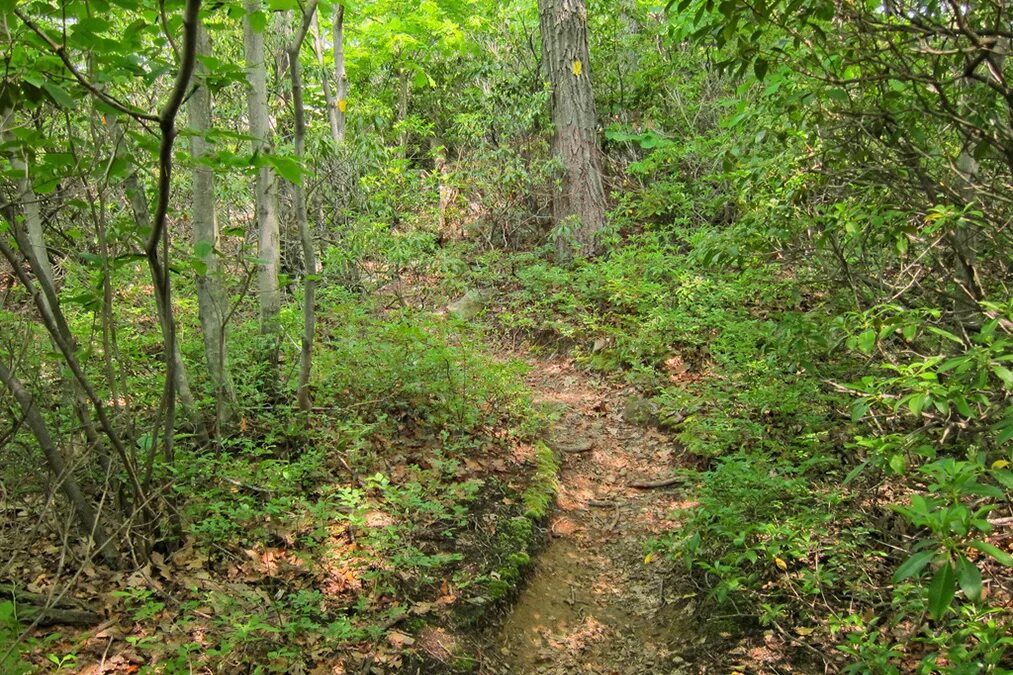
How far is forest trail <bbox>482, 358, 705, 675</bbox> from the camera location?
3.99 metres

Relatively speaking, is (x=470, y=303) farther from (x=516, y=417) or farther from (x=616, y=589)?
(x=616, y=589)

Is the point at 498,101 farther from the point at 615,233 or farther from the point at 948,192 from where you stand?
the point at 948,192

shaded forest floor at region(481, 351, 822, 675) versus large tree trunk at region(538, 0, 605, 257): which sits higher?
large tree trunk at region(538, 0, 605, 257)

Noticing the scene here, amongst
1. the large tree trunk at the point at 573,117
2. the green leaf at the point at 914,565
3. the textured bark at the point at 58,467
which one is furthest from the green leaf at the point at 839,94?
the large tree trunk at the point at 573,117

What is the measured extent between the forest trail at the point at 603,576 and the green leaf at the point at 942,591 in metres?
2.17

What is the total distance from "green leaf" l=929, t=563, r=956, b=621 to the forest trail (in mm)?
2171

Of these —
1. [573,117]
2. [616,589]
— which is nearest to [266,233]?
[616,589]

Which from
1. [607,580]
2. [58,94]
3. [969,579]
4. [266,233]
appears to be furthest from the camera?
[266,233]

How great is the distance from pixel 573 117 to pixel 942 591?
10403 mm

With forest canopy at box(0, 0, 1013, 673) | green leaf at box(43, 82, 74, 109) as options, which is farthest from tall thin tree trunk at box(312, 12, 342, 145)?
green leaf at box(43, 82, 74, 109)

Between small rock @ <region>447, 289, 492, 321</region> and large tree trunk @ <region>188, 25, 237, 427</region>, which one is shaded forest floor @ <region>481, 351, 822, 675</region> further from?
small rock @ <region>447, 289, 492, 321</region>

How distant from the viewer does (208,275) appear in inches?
182

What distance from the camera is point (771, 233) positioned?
4.16m

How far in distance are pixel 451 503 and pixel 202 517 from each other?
164 cm
